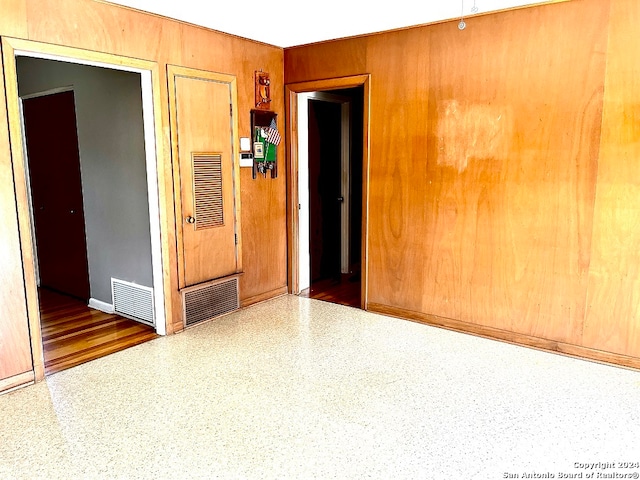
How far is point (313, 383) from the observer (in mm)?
3082

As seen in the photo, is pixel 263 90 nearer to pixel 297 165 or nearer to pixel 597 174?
pixel 297 165

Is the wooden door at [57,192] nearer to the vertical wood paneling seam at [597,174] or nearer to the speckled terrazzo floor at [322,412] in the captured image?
the speckled terrazzo floor at [322,412]

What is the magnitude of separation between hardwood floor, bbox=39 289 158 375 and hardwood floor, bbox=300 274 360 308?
184 centimetres

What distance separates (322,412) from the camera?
2.72 m

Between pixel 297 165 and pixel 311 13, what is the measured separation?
170 cm

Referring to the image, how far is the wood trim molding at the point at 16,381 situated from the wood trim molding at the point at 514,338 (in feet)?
9.48

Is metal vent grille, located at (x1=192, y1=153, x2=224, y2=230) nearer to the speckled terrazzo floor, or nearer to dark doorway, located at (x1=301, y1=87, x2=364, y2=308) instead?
the speckled terrazzo floor

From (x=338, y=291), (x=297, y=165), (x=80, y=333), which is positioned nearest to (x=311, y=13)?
(x=297, y=165)

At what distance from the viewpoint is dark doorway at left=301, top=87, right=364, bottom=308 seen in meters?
5.50

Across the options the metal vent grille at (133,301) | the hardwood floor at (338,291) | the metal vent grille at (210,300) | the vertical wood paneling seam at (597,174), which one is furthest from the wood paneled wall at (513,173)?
the metal vent grille at (133,301)

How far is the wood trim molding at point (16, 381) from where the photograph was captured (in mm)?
2971

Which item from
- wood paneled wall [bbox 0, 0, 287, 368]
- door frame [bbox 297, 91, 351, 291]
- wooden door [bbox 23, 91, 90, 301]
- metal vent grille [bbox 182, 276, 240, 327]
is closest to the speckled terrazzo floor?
metal vent grille [bbox 182, 276, 240, 327]

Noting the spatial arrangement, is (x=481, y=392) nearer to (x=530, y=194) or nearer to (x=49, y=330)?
(x=530, y=194)

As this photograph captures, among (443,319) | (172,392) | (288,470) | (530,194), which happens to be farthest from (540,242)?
(172,392)
